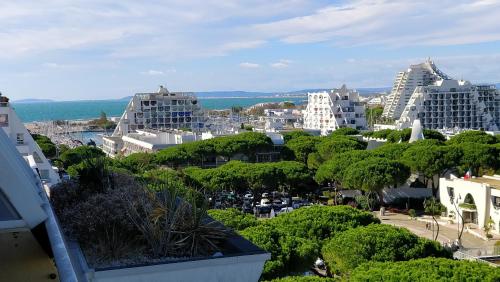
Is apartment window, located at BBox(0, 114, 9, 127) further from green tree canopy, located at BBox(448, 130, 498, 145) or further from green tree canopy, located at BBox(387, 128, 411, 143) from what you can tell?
green tree canopy, located at BBox(387, 128, 411, 143)

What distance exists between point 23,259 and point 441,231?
30517mm

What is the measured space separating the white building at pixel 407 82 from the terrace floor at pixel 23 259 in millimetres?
111567

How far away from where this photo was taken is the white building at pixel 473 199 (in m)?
31.7

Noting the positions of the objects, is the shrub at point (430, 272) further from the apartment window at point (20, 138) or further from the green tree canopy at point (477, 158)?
the green tree canopy at point (477, 158)

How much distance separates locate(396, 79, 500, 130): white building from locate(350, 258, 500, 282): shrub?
73.7 meters

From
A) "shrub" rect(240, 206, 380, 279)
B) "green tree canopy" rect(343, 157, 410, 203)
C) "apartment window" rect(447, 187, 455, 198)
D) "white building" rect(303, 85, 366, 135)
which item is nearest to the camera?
"shrub" rect(240, 206, 380, 279)

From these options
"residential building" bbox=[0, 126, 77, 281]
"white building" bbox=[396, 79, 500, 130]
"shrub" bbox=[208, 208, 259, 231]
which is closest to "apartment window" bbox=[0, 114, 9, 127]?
"shrub" bbox=[208, 208, 259, 231]

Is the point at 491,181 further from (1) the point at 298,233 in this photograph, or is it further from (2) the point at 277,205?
(1) the point at 298,233

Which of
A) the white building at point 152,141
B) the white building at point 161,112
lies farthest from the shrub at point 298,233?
the white building at point 161,112

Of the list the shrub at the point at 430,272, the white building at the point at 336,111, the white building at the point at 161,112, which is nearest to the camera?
the shrub at the point at 430,272

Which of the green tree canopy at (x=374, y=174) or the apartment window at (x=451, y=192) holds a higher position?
the green tree canopy at (x=374, y=174)

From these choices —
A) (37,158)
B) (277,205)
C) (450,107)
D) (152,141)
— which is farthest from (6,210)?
(450,107)

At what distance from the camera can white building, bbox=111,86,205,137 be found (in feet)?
286

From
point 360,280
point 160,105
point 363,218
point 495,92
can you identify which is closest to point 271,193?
point 363,218
